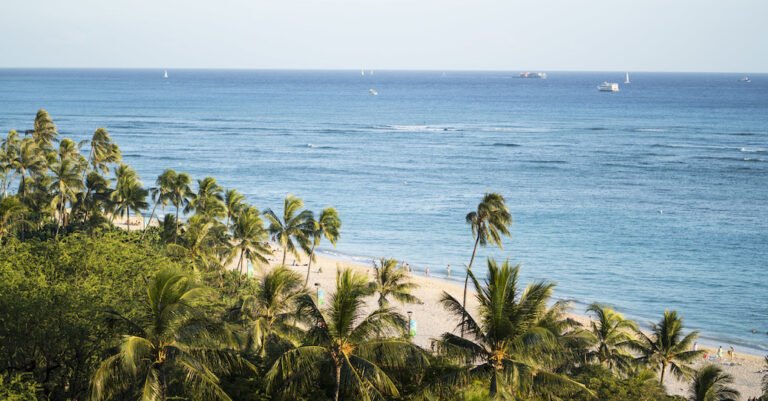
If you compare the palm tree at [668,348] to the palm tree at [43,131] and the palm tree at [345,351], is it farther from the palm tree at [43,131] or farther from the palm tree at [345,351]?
the palm tree at [43,131]

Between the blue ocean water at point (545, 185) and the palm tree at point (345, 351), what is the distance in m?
34.1

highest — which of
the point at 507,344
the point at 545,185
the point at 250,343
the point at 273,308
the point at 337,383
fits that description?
the point at 507,344

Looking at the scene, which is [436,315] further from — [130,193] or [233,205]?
[130,193]

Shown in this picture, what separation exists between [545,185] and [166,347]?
260 feet

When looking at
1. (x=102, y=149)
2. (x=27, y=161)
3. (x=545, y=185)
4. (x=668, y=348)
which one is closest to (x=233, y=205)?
(x=27, y=161)

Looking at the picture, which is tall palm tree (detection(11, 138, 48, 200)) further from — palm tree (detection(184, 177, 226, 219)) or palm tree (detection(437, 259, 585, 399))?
palm tree (detection(437, 259, 585, 399))

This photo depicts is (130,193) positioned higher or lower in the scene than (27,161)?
lower

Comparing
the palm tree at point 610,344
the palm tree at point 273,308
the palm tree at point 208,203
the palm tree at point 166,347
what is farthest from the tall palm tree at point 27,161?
the palm tree at point 166,347

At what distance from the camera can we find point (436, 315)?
161 ft

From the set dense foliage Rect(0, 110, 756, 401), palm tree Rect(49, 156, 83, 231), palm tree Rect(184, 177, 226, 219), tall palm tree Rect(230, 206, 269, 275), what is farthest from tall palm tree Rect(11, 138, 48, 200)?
dense foliage Rect(0, 110, 756, 401)

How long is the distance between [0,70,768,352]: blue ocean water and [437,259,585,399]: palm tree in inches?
1284

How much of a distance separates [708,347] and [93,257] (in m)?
34.2

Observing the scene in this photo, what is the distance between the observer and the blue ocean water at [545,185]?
192 feet

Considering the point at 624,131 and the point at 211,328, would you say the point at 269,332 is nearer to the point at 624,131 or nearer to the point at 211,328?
the point at 211,328
